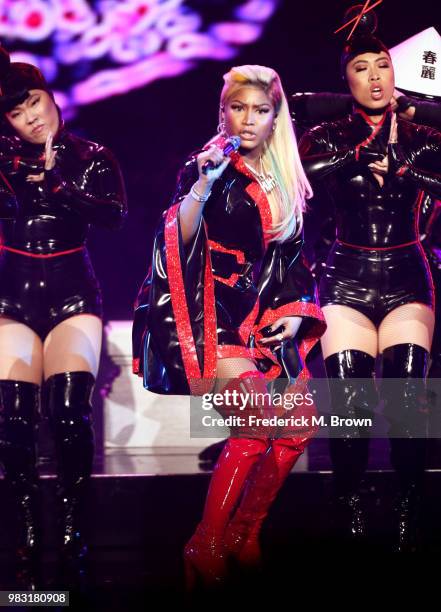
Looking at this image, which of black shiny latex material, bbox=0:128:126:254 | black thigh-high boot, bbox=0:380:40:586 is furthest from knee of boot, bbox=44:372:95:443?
black shiny latex material, bbox=0:128:126:254

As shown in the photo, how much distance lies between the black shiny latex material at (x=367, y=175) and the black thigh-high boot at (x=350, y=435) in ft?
1.89

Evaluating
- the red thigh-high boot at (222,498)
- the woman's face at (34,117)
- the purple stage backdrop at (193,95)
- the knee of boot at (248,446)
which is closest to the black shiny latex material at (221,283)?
the red thigh-high boot at (222,498)

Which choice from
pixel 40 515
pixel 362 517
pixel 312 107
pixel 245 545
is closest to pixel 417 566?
pixel 362 517

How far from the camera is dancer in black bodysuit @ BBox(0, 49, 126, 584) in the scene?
12.1ft

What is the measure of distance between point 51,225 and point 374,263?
4.74ft

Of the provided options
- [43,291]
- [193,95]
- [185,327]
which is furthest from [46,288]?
[193,95]

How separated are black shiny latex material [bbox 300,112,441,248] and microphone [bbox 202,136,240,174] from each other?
29.1 inches

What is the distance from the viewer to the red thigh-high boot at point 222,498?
3.26 metres

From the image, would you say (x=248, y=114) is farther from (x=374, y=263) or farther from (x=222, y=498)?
(x=222, y=498)

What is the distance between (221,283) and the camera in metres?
3.54

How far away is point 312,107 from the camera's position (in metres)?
4.39

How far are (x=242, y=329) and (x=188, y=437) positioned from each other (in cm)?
168

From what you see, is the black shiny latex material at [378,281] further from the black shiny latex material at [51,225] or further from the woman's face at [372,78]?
the black shiny latex material at [51,225]

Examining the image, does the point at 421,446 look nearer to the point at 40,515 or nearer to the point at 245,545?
the point at 245,545
